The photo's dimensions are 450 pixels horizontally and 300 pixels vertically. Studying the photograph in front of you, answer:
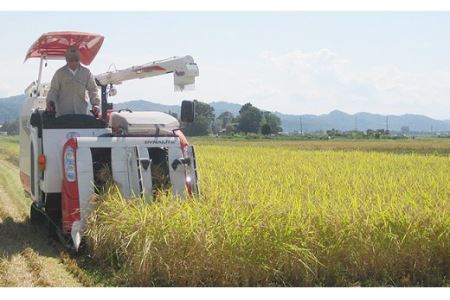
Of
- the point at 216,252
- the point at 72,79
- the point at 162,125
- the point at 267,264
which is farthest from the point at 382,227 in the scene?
the point at 72,79

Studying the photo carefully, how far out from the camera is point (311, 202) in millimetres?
7516

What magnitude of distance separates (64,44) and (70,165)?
9.94 feet

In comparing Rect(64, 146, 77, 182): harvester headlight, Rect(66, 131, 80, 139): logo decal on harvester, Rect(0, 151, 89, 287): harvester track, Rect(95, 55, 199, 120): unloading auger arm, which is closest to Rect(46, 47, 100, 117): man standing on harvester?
Rect(66, 131, 80, 139): logo decal on harvester

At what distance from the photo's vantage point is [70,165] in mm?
8039

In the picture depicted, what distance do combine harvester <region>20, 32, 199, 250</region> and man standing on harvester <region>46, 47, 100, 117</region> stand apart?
340 millimetres

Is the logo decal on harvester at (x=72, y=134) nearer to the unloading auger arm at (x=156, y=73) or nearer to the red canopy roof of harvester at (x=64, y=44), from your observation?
the unloading auger arm at (x=156, y=73)

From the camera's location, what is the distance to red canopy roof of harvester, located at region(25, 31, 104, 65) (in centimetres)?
992

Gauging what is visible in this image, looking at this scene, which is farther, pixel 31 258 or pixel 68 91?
pixel 68 91

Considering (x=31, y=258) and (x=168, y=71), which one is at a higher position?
(x=168, y=71)

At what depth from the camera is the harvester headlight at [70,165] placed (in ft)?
26.2

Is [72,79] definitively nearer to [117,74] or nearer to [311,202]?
[117,74]

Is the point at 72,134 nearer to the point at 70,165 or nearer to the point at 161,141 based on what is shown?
the point at 70,165

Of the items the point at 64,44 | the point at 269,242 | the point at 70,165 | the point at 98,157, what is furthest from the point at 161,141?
the point at 64,44

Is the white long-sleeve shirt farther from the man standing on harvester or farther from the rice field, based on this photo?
the rice field
